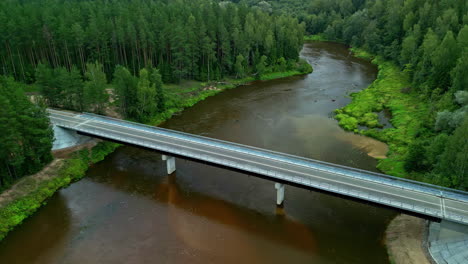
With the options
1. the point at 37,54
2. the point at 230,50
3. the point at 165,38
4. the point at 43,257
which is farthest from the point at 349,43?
the point at 43,257

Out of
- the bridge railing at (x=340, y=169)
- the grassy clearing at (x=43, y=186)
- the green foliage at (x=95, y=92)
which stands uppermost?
the green foliage at (x=95, y=92)

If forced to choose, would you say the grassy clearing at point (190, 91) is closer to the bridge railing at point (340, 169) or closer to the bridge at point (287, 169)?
the bridge at point (287, 169)

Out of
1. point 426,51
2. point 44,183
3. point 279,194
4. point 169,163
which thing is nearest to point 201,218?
point 279,194

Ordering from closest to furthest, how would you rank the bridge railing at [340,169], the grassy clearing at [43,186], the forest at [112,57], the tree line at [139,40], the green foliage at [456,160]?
1. the bridge railing at [340,169]
2. the green foliage at [456,160]
3. the grassy clearing at [43,186]
4. the forest at [112,57]
5. the tree line at [139,40]

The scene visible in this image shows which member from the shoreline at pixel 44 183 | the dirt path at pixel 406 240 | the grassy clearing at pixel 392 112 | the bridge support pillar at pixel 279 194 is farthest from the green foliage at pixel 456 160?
the shoreline at pixel 44 183

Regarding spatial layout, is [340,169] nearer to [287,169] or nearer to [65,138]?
[287,169]

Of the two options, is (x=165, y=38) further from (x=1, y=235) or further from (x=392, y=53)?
(x=392, y=53)
